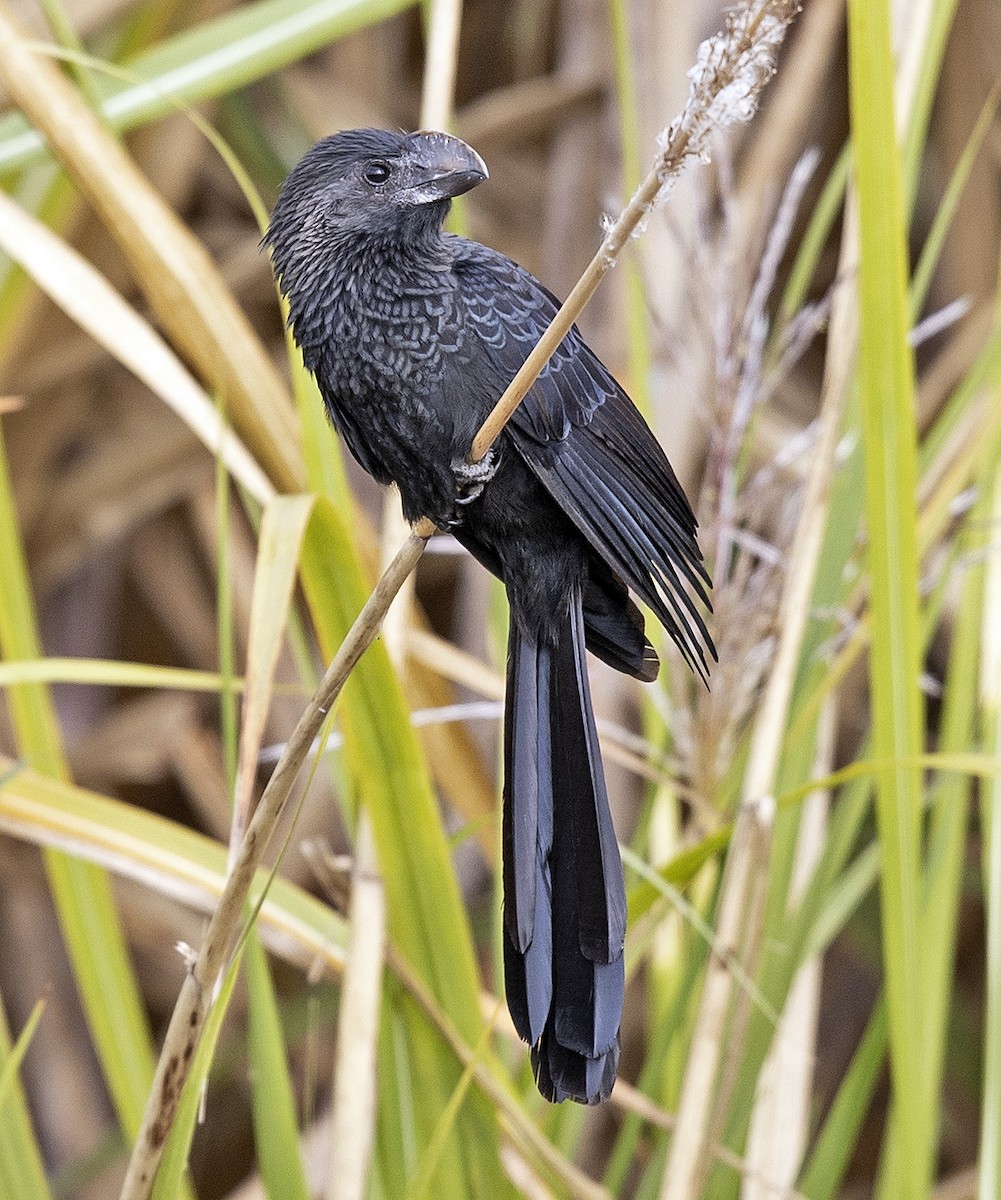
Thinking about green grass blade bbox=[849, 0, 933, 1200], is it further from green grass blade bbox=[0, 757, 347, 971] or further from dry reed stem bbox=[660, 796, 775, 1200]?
green grass blade bbox=[0, 757, 347, 971]

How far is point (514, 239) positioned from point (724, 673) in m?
1.31

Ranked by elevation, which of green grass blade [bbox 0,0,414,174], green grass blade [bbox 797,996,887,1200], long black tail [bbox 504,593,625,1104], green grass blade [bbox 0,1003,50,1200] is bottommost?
green grass blade [bbox 797,996,887,1200]

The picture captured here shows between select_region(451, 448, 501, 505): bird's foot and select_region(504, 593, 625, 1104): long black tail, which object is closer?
select_region(504, 593, 625, 1104): long black tail

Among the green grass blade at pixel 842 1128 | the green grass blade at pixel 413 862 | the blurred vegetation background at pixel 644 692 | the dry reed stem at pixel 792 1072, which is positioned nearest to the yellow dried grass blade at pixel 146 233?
the blurred vegetation background at pixel 644 692

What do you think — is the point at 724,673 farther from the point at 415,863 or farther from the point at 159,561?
the point at 159,561

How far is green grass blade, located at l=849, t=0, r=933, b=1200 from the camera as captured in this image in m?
0.86

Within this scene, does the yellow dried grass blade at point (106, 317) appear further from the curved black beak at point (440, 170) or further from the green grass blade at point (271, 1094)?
the green grass blade at point (271, 1094)

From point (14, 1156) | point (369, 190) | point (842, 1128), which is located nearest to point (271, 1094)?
point (14, 1156)

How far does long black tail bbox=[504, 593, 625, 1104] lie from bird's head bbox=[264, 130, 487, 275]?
361mm

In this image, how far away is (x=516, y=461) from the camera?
1.06 metres

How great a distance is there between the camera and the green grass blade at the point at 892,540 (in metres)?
0.86

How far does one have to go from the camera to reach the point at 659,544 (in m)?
0.98

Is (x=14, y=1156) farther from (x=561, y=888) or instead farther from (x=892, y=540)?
(x=892, y=540)

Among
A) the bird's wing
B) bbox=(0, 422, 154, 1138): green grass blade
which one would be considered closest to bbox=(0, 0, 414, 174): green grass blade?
the bird's wing
